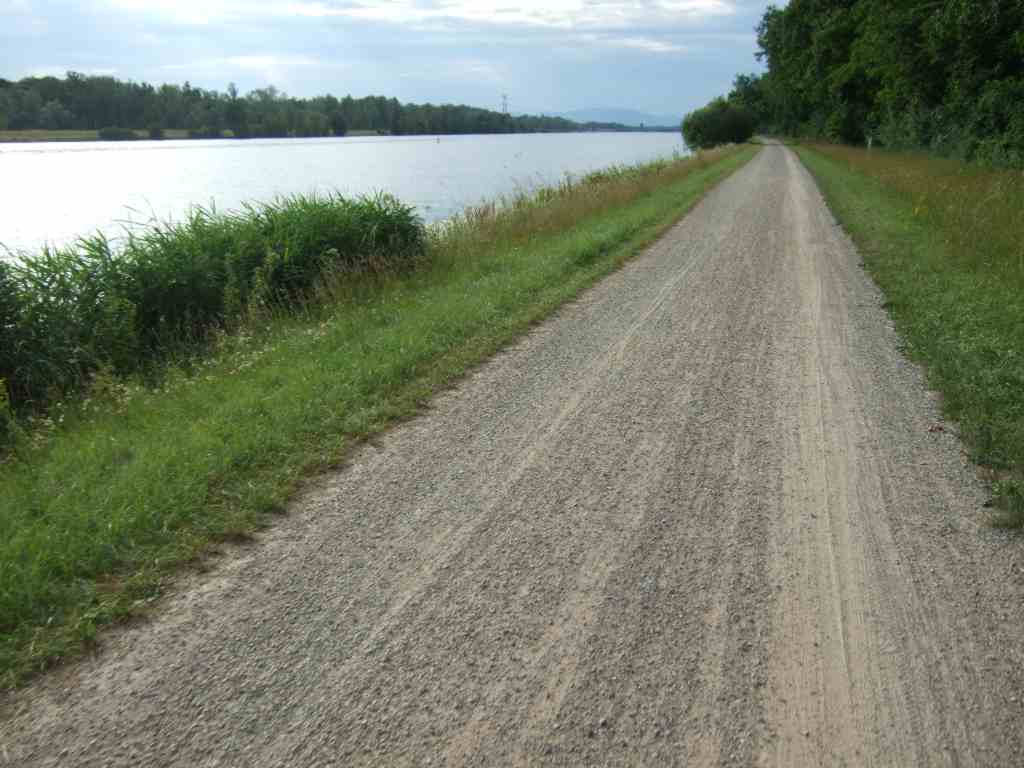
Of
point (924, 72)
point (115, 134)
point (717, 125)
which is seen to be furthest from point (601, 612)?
point (717, 125)

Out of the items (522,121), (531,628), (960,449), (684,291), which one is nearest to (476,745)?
(531,628)

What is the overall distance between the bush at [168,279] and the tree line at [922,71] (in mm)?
19922

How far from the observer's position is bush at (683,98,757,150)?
8556cm

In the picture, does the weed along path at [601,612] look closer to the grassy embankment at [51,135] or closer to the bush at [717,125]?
the grassy embankment at [51,135]

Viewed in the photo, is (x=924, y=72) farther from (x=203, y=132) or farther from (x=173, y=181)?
(x=203, y=132)

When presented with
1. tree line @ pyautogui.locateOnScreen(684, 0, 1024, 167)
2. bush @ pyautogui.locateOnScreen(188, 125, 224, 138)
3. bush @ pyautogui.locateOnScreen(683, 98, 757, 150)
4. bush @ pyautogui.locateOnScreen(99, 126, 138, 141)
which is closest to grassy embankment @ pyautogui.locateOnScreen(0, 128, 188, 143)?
bush @ pyautogui.locateOnScreen(99, 126, 138, 141)

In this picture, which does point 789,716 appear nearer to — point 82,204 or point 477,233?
point 477,233

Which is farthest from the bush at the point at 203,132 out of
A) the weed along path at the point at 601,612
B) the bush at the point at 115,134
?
the weed along path at the point at 601,612

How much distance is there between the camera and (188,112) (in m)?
47.9

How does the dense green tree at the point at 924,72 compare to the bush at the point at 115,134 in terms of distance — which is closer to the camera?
the dense green tree at the point at 924,72

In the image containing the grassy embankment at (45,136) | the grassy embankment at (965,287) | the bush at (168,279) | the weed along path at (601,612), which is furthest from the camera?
the grassy embankment at (45,136)

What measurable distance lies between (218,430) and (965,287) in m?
8.60

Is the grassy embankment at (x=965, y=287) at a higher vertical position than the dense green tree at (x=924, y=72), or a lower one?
lower

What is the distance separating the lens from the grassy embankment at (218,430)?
11.1 feet
